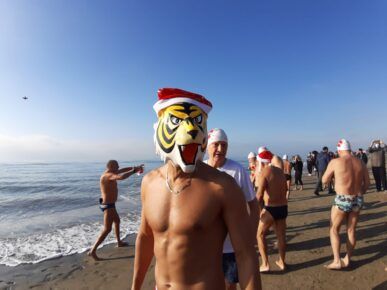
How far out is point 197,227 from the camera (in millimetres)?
1605

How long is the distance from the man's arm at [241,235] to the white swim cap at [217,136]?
204 cm

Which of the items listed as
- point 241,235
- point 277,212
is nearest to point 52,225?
point 277,212

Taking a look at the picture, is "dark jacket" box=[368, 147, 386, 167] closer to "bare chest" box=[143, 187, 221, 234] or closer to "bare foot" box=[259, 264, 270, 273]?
"bare foot" box=[259, 264, 270, 273]

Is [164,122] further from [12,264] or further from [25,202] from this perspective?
[25,202]

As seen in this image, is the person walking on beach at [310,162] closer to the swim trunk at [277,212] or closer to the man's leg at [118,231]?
the man's leg at [118,231]

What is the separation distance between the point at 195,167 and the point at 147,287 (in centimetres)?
405

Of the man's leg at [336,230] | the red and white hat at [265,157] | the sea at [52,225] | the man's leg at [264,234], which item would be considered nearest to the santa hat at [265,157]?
the red and white hat at [265,157]

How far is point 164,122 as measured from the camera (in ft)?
6.00

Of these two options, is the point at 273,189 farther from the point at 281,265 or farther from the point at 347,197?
the point at 281,265

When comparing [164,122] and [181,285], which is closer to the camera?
[181,285]

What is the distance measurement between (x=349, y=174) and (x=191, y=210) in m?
4.48

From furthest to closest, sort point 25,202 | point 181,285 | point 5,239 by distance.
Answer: point 25,202, point 5,239, point 181,285

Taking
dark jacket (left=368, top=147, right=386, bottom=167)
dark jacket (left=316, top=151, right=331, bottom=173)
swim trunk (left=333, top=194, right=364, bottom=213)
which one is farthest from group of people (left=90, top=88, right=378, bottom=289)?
dark jacket (left=316, top=151, right=331, bottom=173)

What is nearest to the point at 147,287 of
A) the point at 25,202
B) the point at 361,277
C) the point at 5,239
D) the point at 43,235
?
the point at 361,277
